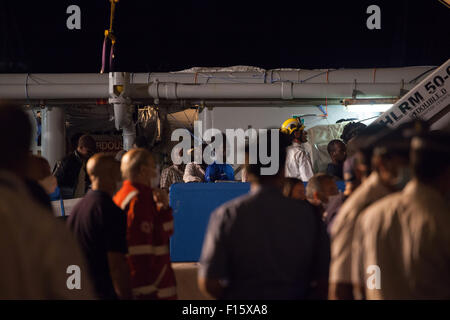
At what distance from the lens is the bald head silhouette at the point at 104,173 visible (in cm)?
318

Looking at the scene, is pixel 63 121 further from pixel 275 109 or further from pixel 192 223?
pixel 192 223

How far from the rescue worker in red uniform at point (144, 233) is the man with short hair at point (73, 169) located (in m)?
2.46

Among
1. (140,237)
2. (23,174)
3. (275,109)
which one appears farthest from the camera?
(275,109)

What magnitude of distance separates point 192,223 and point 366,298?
3.93 metres

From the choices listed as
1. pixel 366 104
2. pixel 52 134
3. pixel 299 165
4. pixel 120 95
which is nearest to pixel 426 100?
pixel 299 165

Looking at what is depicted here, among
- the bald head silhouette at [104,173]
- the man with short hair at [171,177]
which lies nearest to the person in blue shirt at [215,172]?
the man with short hair at [171,177]

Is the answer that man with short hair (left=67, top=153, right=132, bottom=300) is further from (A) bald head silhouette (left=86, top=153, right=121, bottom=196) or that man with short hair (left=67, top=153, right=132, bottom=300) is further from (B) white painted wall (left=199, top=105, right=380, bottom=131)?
(B) white painted wall (left=199, top=105, right=380, bottom=131)

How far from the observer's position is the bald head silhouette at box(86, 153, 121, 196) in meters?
3.18

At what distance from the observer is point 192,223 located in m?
5.98

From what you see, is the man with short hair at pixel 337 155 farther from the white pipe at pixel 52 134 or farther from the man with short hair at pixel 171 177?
the white pipe at pixel 52 134

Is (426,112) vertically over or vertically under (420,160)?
over

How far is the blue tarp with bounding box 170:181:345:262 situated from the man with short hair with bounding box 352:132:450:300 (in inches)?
158

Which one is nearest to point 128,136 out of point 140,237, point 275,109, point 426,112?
point 275,109

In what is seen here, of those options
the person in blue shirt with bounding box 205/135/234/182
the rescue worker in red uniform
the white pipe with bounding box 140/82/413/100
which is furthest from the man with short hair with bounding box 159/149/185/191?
the rescue worker in red uniform
